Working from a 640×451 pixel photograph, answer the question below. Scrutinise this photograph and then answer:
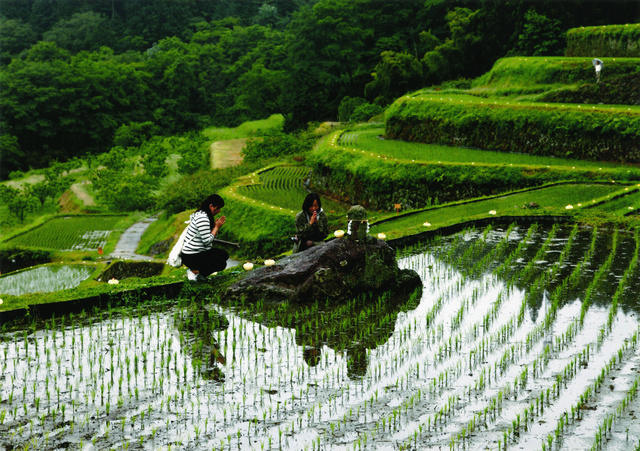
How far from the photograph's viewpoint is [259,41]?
75.7 meters

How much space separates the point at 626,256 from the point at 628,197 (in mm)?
5389

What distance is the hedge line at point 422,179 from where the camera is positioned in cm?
2064

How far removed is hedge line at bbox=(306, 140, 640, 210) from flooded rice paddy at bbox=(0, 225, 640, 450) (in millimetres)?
10617

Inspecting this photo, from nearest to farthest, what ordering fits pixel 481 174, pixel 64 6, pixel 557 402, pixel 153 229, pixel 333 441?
pixel 333 441, pixel 557 402, pixel 481 174, pixel 153 229, pixel 64 6

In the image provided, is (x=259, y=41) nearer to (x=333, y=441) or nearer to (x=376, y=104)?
(x=376, y=104)

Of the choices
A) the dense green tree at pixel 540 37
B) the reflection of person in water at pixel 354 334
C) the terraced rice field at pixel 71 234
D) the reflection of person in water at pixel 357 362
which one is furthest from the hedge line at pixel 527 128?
the reflection of person in water at pixel 357 362

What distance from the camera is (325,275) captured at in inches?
365

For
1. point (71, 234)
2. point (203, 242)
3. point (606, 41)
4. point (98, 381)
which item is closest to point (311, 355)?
point (98, 381)

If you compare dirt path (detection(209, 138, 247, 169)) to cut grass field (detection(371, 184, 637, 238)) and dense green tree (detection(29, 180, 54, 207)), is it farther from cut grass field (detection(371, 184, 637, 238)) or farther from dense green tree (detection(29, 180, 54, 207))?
cut grass field (detection(371, 184, 637, 238))

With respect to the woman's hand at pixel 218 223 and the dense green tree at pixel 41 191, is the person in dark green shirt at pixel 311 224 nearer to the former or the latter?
the woman's hand at pixel 218 223

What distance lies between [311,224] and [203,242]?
76.3 inches

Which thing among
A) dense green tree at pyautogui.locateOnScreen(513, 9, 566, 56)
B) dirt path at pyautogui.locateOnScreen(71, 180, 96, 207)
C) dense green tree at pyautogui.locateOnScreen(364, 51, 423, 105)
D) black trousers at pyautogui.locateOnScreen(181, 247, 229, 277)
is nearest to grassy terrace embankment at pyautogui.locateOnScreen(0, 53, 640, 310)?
black trousers at pyautogui.locateOnScreen(181, 247, 229, 277)

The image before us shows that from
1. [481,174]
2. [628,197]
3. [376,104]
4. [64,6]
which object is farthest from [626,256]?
[64,6]

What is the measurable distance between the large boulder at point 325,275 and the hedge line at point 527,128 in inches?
616
